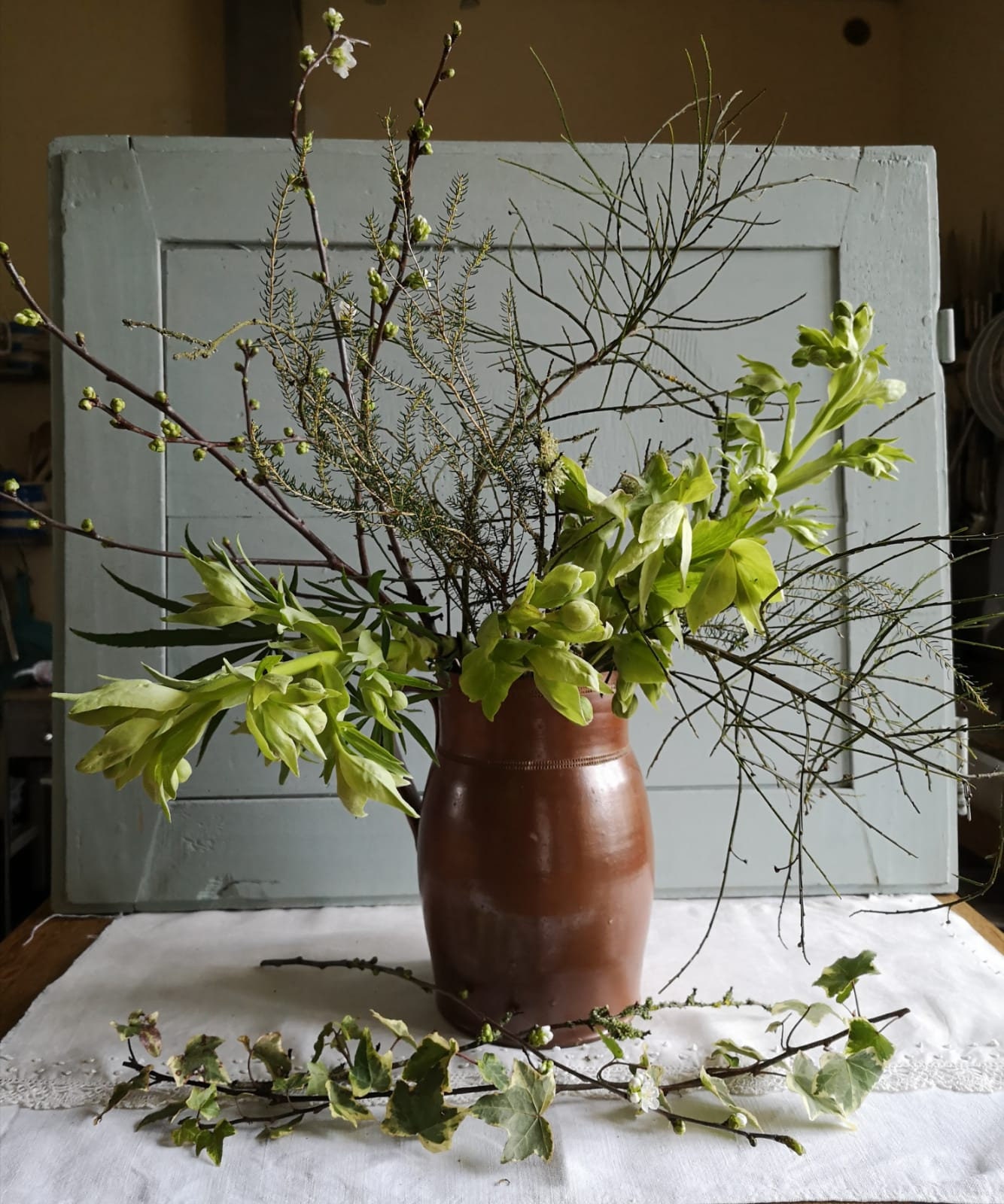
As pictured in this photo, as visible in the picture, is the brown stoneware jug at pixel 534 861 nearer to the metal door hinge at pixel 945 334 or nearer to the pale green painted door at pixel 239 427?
the pale green painted door at pixel 239 427

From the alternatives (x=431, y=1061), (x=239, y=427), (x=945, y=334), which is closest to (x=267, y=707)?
(x=431, y=1061)

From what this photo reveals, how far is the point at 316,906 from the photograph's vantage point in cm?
98

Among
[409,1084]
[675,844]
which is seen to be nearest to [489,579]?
[409,1084]

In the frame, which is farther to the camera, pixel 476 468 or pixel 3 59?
pixel 3 59

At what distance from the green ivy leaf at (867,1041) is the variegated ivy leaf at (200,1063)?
402 mm

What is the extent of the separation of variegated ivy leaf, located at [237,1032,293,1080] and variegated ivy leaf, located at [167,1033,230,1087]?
0.06ft

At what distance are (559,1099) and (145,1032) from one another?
28cm

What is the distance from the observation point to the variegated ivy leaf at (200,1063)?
58 centimetres

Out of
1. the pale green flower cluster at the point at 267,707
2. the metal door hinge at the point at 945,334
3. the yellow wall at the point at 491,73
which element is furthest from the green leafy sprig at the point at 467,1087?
the yellow wall at the point at 491,73

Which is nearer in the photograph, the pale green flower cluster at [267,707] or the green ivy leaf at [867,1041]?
the pale green flower cluster at [267,707]

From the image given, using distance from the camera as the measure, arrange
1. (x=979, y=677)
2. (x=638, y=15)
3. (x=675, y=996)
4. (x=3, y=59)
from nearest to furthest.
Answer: (x=675, y=996) < (x=979, y=677) < (x=3, y=59) < (x=638, y=15)

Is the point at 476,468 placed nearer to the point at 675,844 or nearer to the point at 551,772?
the point at 551,772

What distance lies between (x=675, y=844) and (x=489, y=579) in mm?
493

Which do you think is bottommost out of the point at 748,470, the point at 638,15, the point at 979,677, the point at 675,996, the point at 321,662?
the point at 675,996
